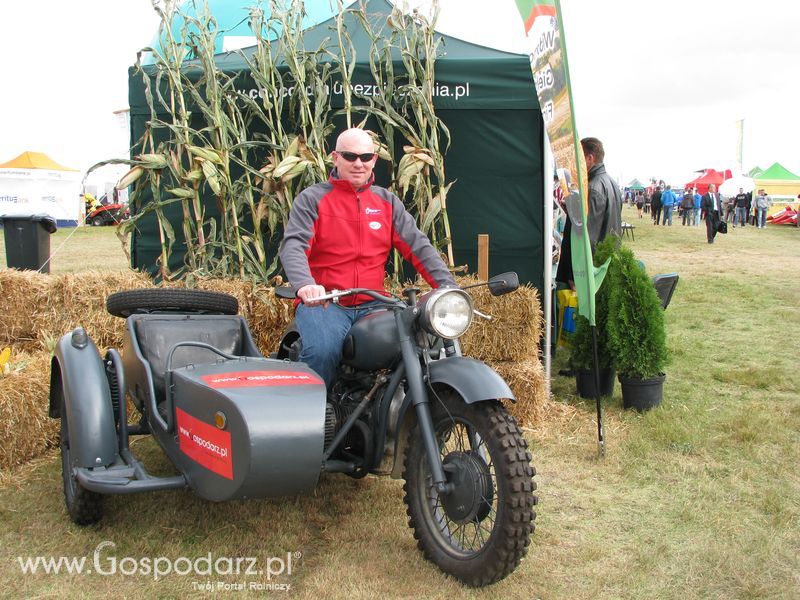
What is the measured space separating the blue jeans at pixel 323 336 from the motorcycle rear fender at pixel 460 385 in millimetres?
430

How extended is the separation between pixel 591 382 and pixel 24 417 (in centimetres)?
352

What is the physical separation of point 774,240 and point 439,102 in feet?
62.0

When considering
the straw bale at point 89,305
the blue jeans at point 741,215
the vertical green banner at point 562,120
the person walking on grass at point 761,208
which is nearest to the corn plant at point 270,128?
the straw bale at point 89,305

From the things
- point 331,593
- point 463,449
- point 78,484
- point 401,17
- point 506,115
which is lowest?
point 331,593

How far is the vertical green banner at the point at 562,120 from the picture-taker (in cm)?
394

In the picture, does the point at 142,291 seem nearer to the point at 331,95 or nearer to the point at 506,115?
the point at 331,95

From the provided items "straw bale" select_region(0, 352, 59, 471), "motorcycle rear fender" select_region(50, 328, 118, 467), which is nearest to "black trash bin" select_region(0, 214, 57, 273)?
"straw bale" select_region(0, 352, 59, 471)

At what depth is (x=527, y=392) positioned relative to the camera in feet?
15.5

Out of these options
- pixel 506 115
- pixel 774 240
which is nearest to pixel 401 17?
pixel 506 115

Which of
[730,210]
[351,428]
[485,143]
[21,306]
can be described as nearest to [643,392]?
[485,143]

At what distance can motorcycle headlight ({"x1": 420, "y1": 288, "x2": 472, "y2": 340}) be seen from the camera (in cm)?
260

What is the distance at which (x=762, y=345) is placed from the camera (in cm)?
700

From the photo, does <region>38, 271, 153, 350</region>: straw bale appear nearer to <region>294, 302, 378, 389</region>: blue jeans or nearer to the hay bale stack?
the hay bale stack

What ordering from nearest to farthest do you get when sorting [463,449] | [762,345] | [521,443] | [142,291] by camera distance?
[521,443] → [463,449] → [142,291] → [762,345]
